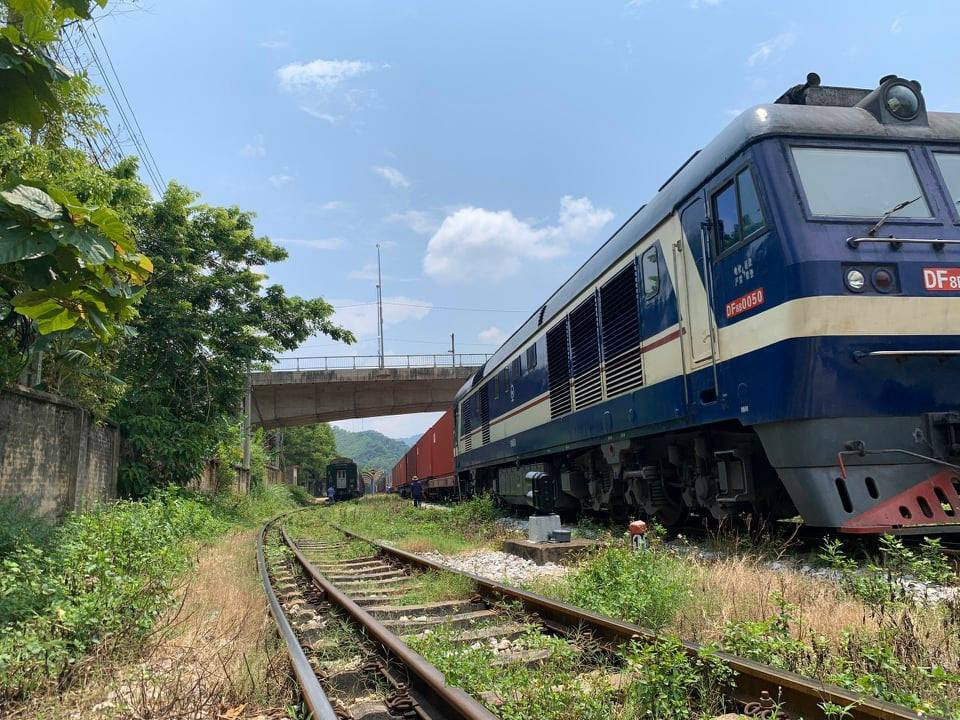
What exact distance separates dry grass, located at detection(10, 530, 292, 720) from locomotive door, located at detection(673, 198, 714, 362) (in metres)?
4.38

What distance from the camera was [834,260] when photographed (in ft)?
17.0

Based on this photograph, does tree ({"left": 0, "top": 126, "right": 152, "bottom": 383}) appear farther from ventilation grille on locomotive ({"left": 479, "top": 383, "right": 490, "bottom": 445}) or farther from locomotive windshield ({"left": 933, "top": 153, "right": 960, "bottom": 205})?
ventilation grille on locomotive ({"left": 479, "top": 383, "right": 490, "bottom": 445})

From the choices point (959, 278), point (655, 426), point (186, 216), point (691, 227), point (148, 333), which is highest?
point (186, 216)

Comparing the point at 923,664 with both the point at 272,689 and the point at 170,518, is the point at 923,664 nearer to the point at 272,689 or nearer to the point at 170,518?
the point at 272,689

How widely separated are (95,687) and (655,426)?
5403mm

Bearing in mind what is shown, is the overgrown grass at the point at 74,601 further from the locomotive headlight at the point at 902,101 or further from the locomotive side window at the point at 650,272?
the locomotive headlight at the point at 902,101

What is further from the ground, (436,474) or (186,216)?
(186,216)

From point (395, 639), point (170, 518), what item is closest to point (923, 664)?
point (395, 639)

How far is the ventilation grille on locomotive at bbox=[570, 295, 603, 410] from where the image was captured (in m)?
8.97

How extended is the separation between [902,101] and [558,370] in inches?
229

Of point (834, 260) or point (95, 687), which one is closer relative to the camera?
point (95, 687)

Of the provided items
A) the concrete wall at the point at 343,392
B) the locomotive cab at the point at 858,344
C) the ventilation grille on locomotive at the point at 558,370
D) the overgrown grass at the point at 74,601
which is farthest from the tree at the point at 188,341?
the concrete wall at the point at 343,392

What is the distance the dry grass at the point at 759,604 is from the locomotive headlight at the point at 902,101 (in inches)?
159

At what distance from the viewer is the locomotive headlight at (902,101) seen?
588cm
